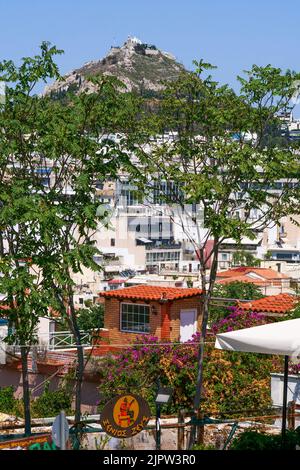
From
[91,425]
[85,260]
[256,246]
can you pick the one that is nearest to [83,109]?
[85,260]

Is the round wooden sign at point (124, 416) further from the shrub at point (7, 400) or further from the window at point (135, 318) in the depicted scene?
the window at point (135, 318)

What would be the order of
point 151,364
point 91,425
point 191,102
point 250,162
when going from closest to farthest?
point 91,425 < point 250,162 < point 191,102 < point 151,364

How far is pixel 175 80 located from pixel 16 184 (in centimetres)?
327

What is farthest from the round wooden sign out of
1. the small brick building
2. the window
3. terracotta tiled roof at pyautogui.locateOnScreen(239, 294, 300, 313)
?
the window

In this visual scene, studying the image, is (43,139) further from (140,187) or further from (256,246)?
(256,246)

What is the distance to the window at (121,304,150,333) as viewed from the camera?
86.8 feet

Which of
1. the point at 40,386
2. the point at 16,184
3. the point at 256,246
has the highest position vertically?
the point at 256,246

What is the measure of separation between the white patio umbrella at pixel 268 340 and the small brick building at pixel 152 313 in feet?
50.9

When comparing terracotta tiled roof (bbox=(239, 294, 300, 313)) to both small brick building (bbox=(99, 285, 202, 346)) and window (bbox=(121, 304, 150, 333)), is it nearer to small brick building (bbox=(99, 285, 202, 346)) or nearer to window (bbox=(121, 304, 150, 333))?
small brick building (bbox=(99, 285, 202, 346))

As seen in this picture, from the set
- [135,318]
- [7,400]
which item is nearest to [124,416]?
[7,400]

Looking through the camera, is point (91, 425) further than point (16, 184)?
No

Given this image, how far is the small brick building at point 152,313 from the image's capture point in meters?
26.1

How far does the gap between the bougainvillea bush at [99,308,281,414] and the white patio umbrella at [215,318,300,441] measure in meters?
7.96

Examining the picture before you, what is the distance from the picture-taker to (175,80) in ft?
49.5
